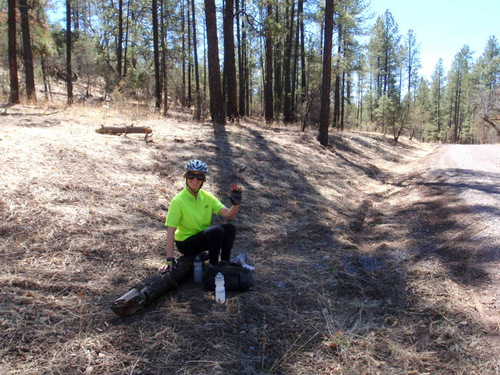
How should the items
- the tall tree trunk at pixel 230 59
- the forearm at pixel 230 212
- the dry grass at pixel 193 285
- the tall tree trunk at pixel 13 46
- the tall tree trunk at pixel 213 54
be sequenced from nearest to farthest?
1. the dry grass at pixel 193 285
2. the forearm at pixel 230 212
3. the tall tree trunk at pixel 213 54
4. the tall tree trunk at pixel 13 46
5. the tall tree trunk at pixel 230 59

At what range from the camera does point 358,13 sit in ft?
77.0

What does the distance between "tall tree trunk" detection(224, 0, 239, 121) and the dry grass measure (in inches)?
266

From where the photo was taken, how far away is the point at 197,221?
12.4 ft

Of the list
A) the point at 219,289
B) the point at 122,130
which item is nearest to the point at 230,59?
the point at 122,130

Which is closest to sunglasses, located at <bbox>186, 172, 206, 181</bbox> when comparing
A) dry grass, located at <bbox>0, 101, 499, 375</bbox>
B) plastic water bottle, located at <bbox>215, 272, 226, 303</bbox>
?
plastic water bottle, located at <bbox>215, 272, 226, 303</bbox>

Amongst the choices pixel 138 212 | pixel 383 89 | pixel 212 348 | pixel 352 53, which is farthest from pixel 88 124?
A: pixel 383 89

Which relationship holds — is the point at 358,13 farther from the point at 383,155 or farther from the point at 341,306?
the point at 341,306

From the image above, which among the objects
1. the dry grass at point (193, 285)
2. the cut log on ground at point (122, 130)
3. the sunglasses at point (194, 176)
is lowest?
the dry grass at point (193, 285)

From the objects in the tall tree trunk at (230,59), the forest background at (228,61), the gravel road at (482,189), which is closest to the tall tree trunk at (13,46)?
the forest background at (228,61)

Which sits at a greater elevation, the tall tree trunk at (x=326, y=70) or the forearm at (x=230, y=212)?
the tall tree trunk at (x=326, y=70)

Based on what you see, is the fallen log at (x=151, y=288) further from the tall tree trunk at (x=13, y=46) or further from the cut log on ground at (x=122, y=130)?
the tall tree trunk at (x=13, y=46)

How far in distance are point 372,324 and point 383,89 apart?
50736mm

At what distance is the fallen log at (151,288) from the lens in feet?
9.49

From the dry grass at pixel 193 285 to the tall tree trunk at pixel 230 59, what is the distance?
6.75m
